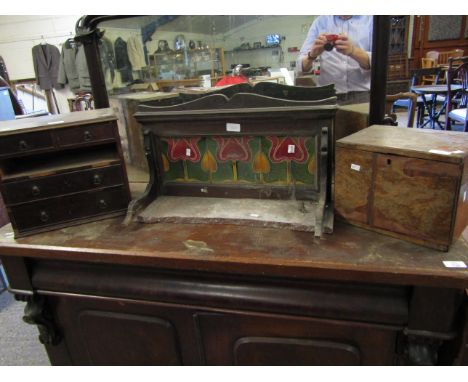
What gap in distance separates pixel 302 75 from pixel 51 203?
963 mm

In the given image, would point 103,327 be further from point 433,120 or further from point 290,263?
point 433,120

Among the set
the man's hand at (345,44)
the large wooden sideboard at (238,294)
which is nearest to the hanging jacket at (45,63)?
the large wooden sideboard at (238,294)

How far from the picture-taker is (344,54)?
1172mm

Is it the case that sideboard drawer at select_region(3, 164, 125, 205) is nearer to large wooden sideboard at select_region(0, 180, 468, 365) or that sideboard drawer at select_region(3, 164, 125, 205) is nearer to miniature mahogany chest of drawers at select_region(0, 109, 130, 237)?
miniature mahogany chest of drawers at select_region(0, 109, 130, 237)

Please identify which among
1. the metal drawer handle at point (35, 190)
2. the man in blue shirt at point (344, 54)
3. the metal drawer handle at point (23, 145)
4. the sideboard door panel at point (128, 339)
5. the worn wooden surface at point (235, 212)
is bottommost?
the sideboard door panel at point (128, 339)

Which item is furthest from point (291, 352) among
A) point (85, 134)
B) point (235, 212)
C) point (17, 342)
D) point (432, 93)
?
point (432, 93)

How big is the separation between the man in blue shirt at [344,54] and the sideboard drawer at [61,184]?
0.76m

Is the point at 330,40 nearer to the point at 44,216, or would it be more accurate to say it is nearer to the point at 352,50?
the point at 352,50

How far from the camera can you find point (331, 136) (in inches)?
38.0

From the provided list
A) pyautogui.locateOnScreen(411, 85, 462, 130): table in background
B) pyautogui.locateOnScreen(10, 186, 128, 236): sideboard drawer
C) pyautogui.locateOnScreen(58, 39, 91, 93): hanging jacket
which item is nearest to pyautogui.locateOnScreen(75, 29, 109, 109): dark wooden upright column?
pyautogui.locateOnScreen(10, 186, 128, 236): sideboard drawer

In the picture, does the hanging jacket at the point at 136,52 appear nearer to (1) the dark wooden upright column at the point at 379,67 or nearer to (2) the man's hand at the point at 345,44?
(2) the man's hand at the point at 345,44

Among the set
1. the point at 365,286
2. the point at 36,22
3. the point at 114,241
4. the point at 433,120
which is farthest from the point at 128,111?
the point at 36,22

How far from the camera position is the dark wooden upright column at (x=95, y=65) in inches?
50.1
